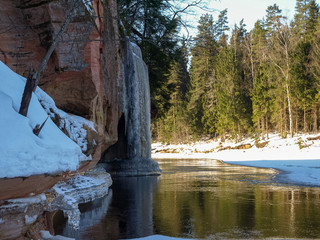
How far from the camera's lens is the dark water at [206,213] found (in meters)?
5.63

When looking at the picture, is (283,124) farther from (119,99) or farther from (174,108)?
(119,99)

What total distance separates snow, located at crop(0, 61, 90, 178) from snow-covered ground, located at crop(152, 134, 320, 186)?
10.6 metres

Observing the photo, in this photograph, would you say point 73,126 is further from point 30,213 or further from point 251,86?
point 251,86

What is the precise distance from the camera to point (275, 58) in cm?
3341

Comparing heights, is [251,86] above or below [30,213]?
above

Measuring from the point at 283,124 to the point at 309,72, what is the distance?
628 centimetres

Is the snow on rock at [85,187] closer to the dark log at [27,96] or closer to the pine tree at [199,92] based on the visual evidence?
the dark log at [27,96]

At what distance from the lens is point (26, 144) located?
9.53 ft

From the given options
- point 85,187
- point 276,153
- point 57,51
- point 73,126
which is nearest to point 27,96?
point 73,126

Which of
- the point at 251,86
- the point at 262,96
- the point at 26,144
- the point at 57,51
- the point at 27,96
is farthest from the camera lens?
the point at 251,86

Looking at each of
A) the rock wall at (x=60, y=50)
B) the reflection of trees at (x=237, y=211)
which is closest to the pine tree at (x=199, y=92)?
the reflection of trees at (x=237, y=211)

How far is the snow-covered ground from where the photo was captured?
16594 mm

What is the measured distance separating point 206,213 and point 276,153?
902 inches

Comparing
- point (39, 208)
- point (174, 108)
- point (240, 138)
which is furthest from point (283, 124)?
point (39, 208)
